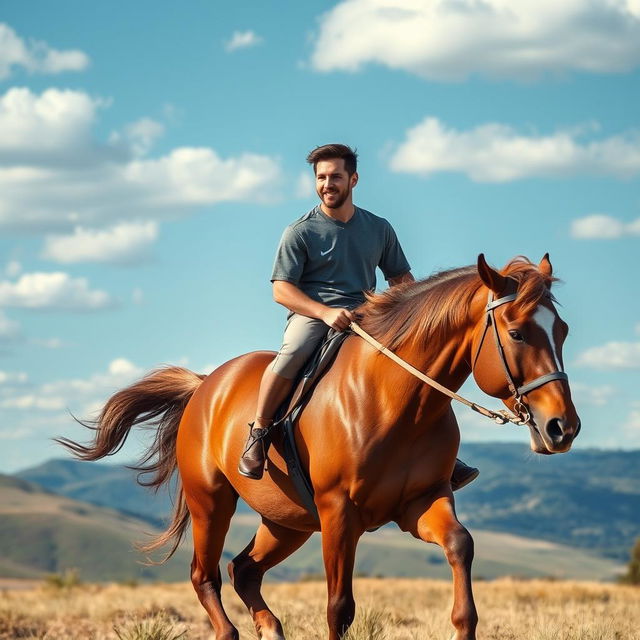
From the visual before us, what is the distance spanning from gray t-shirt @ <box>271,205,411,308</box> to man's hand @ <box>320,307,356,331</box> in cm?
47

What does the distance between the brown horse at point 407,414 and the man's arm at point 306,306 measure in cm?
20

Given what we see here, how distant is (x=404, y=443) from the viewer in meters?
7.46

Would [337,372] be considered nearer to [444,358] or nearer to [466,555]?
[444,358]

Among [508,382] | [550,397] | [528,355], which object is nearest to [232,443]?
[508,382]

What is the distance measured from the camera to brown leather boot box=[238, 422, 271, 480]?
8133 millimetres

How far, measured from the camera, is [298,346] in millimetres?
8094

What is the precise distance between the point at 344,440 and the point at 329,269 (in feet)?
4.82

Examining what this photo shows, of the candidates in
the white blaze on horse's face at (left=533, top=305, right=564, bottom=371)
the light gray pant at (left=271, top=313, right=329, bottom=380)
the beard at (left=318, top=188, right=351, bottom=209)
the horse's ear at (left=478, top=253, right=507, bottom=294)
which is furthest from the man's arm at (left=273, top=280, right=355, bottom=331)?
the white blaze on horse's face at (left=533, top=305, right=564, bottom=371)

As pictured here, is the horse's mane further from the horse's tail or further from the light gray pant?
the horse's tail

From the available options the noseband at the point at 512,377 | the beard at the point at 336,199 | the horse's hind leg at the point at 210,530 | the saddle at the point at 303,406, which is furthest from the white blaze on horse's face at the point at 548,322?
the horse's hind leg at the point at 210,530

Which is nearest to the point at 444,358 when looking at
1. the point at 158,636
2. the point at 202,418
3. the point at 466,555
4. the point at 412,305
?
the point at 412,305

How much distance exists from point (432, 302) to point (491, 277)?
76cm

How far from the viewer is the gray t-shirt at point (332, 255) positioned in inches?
324

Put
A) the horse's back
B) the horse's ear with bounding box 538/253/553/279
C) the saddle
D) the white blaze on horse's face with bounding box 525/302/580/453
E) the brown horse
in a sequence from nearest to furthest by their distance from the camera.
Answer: the white blaze on horse's face with bounding box 525/302/580/453
the brown horse
the horse's ear with bounding box 538/253/553/279
the saddle
the horse's back
